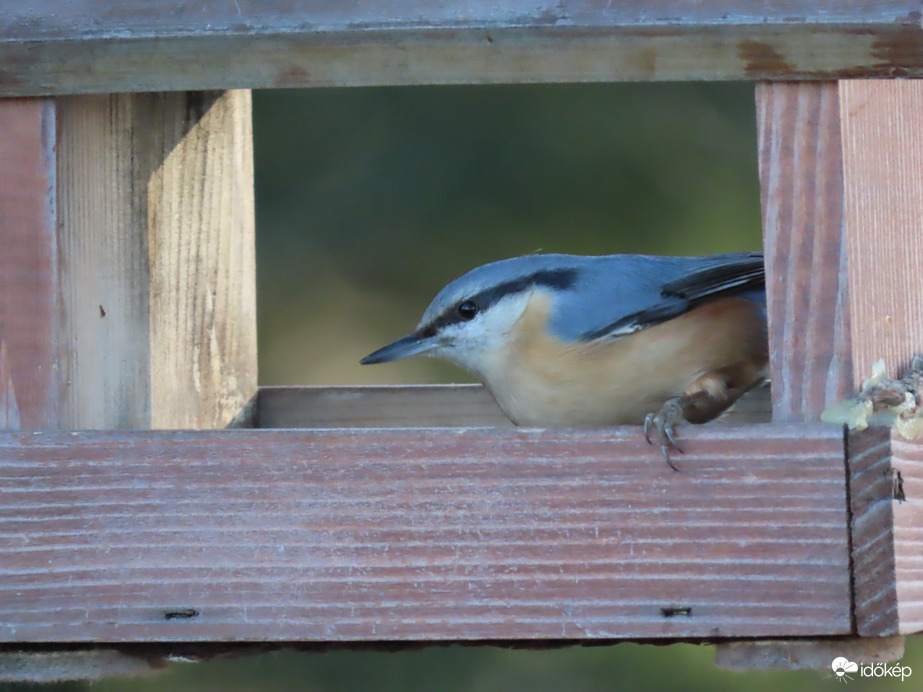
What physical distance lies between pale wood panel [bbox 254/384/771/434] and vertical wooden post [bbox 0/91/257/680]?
12 centimetres

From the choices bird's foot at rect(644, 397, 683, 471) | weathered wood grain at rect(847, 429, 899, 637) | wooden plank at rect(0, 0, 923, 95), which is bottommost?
weathered wood grain at rect(847, 429, 899, 637)

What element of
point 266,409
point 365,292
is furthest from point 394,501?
point 365,292

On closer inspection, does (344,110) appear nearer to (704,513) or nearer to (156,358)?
(156,358)

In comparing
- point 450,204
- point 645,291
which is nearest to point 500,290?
point 645,291

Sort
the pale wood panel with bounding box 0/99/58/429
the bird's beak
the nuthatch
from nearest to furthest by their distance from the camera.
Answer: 1. the pale wood panel with bounding box 0/99/58/429
2. the nuthatch
3. the bird's beak

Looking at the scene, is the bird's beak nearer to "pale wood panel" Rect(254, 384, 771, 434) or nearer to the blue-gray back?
the blue-gray back

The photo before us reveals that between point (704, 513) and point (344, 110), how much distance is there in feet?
11.9

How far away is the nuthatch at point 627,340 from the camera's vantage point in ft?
7.13

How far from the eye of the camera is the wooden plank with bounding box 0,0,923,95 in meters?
1.74

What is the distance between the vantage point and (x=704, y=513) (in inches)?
67.7

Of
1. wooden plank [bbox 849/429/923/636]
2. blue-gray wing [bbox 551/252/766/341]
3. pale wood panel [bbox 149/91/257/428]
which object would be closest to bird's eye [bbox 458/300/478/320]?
blue-gray wing [bbox 551/252/766/341]

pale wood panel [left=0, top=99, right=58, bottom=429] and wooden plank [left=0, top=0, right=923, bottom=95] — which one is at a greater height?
wooden plank [left=0, top=0, right=923, bottom=95]

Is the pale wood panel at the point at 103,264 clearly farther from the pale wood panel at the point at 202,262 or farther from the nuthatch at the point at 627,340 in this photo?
the nuthatch at the point at 627,340

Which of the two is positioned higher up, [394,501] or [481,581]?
[394,501]
